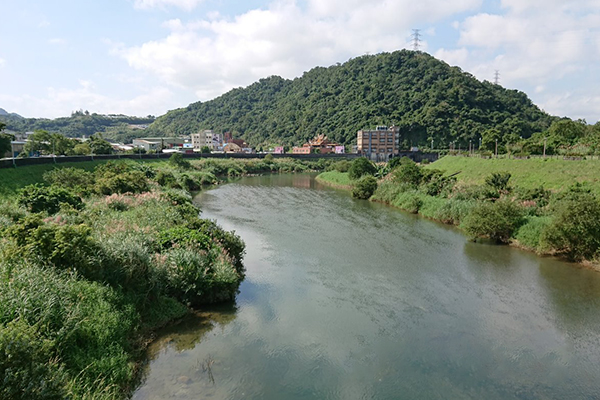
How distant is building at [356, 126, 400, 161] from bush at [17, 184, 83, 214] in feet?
395

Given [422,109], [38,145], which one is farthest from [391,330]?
[422,109]

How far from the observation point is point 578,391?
13789mm

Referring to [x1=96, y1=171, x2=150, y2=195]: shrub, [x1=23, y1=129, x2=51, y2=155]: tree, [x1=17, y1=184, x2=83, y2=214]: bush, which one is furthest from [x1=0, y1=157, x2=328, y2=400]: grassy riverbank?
[x1=23, y1=129, x2=51, y2=155]: tree

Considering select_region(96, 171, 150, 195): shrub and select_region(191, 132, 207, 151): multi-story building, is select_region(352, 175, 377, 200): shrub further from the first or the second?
select_region(191, 132, 207, 151): multi-story building

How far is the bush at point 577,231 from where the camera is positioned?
26.2 metres

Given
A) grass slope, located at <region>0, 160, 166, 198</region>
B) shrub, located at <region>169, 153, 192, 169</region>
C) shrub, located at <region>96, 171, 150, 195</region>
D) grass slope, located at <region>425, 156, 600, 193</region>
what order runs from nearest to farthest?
grass slope, located at <region>0, 160, 166, 198</region>, shrub, located at <region>96, 171, 150, 195</region>, grass slope, located at <region>425, 156, 600, 193</region>, shrub, located at <region>169, 153, 192, 169</region>

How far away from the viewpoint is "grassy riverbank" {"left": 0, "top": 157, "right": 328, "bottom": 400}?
958 centimetres

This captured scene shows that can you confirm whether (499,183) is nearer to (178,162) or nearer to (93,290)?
(93,290)

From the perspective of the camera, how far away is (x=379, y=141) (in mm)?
142750

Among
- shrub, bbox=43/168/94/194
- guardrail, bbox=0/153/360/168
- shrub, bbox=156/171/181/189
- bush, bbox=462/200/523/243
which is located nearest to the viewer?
bush, bbox=462/200/523/243

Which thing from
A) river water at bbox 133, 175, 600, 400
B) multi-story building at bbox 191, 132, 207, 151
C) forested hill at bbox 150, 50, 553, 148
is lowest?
river water at bbox 133, 175, 600, 400

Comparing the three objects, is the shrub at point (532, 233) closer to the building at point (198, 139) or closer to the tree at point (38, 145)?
the tree at point (38, 145)

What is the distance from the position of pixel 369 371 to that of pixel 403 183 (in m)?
44.1

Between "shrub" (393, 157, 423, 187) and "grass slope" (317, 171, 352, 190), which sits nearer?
"shrub" (393, 157, 423, 187)
